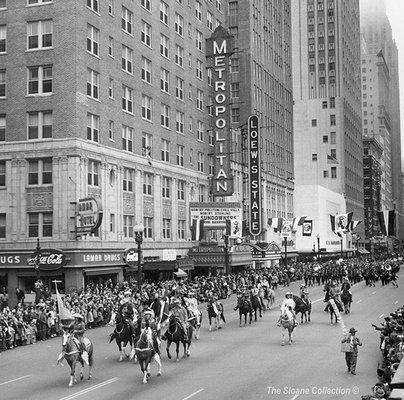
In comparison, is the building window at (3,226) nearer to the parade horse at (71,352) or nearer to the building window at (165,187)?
the building window at (165,187)

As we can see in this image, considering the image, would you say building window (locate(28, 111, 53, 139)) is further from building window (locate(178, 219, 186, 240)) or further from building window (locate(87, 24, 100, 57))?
building window (locate(178, 219, 186, 240))

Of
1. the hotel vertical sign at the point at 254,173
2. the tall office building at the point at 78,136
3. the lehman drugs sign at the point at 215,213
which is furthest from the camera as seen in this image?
the hotel vertical sign at the point at 254,173

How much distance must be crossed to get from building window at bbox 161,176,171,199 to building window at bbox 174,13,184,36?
15469mm

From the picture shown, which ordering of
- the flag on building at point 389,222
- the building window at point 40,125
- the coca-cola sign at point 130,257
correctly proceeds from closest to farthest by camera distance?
the building window at point 40,125 < the coca-cola sign at point 130,257 < the flag on building at point 389,222

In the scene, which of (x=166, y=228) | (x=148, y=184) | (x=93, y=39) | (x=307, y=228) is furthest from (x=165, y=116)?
(x=307, y=228)

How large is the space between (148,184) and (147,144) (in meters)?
A: 3.52

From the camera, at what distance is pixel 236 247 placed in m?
73.1

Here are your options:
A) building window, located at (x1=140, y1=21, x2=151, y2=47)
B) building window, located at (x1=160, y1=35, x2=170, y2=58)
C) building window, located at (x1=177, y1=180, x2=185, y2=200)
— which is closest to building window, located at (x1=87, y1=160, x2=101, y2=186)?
building window, located at (x1=140, y1=21, x2=151, y2=47)

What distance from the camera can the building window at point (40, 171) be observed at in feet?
164

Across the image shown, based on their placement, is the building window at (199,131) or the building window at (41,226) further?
the building window at (199,131)

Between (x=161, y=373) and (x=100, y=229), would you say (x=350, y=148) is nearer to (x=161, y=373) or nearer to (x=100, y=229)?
(x=100, y=229)

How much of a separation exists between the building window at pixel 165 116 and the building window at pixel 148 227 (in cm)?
949

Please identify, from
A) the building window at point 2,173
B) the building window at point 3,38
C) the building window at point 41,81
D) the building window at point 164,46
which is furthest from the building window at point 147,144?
the building window at point 3,38

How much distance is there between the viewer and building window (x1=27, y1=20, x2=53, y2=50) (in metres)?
50.8
